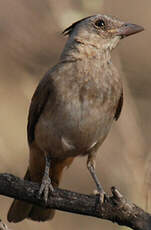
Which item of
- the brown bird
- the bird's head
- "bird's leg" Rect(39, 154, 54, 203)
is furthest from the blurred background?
"bird's leg" Rect(39, 154, 54, 203)

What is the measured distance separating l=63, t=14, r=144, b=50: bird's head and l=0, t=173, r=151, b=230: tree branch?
1.56 m

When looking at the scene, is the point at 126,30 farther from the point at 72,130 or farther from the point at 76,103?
the point at 72,130

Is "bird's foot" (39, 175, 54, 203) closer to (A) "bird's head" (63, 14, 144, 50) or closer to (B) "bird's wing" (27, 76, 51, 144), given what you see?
(B) "bird's wing" (27, 76, 51, 144)

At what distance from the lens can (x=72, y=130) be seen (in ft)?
18.7

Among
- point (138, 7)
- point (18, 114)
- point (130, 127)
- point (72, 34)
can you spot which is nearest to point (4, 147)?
point (18, 114)

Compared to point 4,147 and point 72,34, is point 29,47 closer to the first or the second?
point 72,34

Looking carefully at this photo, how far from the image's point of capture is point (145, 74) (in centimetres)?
757

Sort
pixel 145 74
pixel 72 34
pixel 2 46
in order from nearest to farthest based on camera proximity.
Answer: pixel 72 34, pixel 145 74, pixel 2 46

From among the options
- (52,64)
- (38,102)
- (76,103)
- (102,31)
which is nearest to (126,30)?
(102,31)

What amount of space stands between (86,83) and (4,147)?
2295 millimetres

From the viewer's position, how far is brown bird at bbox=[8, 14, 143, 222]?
5.67 metres

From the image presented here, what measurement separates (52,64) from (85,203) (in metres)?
2.78

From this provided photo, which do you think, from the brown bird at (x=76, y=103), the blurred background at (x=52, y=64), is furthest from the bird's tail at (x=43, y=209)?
the blurred background at (x=52, y=64)

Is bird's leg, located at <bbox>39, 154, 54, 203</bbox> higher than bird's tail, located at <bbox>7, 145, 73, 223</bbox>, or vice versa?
bird's leg, located at <bbox>39, 154, 54, 203</bbox>
